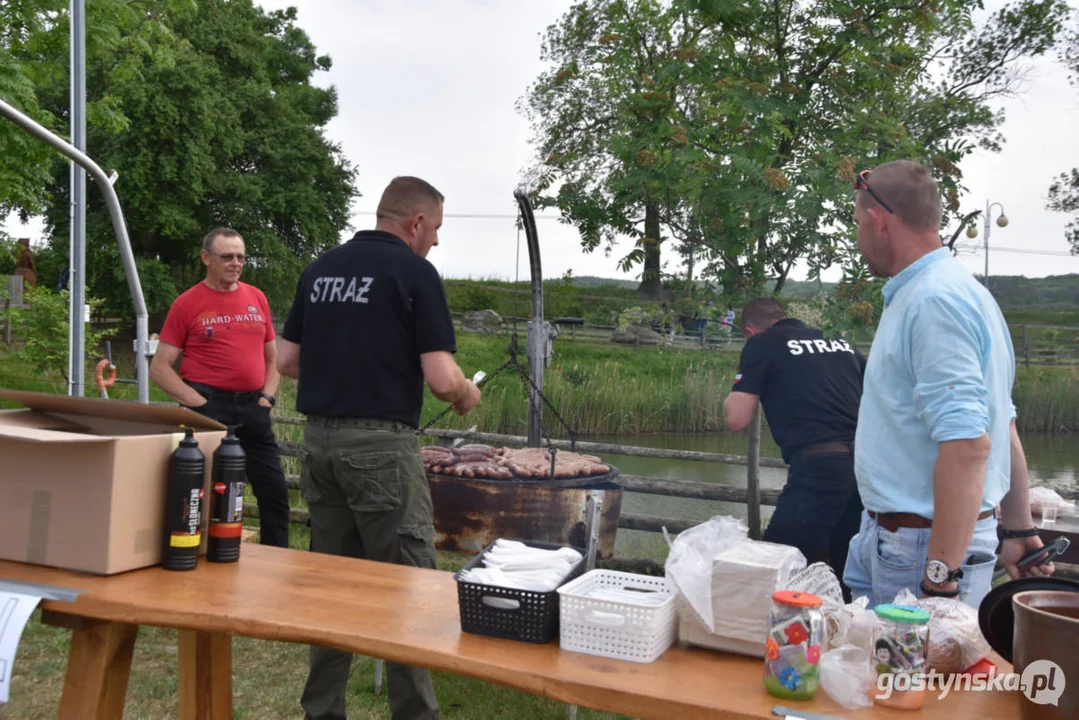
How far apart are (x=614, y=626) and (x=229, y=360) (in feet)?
12.3

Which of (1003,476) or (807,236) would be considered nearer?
(1003,476)

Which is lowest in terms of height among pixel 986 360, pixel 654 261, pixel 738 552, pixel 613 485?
pixel 613 485

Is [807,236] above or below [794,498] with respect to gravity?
above

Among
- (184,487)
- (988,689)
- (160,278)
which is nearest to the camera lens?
(988,689)

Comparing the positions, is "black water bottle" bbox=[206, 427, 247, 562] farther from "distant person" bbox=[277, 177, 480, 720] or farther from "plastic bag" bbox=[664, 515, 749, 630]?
"plastic bag" bbox=[664, 515, 749, 630]

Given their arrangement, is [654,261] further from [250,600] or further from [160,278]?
[160,278]

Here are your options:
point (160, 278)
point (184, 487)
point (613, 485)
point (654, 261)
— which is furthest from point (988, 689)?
point (160, 278)

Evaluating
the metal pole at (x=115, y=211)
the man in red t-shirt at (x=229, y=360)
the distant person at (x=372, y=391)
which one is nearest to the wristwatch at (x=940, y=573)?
the distant person at (x=372, y=391)

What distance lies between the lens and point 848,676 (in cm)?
180

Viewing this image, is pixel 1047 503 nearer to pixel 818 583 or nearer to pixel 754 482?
pixel 754 482

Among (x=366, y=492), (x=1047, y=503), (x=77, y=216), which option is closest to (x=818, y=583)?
(x=366, y=492)

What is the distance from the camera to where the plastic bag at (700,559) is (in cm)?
205

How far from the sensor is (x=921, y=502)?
7.76ft

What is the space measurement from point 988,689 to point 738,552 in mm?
547
